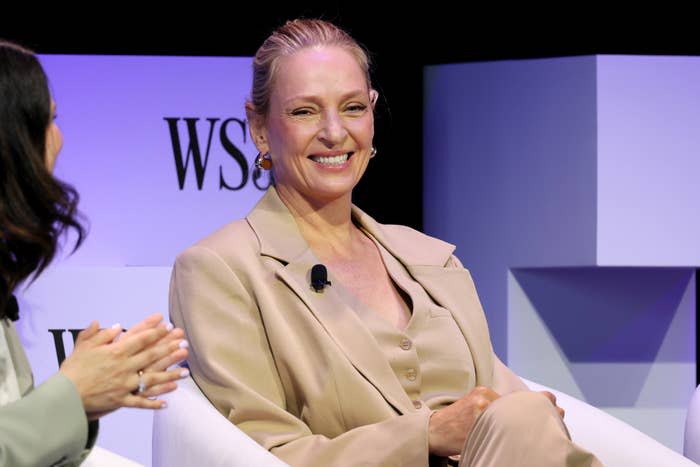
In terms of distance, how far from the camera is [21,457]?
5.35 feet

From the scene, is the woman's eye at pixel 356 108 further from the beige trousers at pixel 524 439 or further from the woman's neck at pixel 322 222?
the beige trousers at pixel 524 439

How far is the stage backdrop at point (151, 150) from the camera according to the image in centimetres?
399

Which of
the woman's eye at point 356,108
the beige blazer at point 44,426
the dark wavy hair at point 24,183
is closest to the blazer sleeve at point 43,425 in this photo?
the beige blazer at point 44,426

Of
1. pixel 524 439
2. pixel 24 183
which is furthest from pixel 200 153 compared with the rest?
pixel 24 183

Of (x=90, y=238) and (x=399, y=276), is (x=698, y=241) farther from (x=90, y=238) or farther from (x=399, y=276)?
(x=90, y=238)

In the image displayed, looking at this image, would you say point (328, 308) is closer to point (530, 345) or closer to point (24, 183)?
point (24, 183)

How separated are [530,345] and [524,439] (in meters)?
2.24

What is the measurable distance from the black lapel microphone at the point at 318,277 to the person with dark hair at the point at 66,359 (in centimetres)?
72

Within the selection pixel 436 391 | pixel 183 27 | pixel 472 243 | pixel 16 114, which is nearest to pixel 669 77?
pixel 472 243

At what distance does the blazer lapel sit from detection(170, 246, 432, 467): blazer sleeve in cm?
9

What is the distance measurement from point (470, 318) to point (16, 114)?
124 centimetres

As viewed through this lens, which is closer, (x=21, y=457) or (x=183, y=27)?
(x=21, y=457)

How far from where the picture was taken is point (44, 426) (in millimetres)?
1651

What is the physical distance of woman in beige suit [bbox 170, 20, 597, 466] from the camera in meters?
2.23
